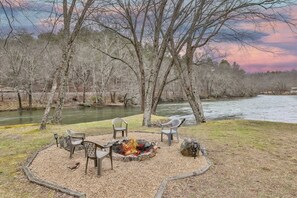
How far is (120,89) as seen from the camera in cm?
4631

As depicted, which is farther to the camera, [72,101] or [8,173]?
[72,101]

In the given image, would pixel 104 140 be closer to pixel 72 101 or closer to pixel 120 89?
pixel 72 101

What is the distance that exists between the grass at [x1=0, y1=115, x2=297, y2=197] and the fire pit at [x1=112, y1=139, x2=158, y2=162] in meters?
1.81

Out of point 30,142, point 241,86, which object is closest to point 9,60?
point 30,142

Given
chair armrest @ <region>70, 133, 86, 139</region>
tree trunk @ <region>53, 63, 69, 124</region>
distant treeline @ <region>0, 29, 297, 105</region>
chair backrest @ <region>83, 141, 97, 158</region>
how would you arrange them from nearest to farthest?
chair backrest @ <region>83, 141, 97, 158</region> < chair armrest @ <region>70, 133, 86, 139</region> < tree trunk @ <region>53, 63, 69, 124</region> < distant treeline @ <region>0, 29, 297, 105</region>

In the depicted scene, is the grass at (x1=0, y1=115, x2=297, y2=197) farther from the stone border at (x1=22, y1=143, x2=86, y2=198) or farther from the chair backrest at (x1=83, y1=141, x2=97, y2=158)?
the chair backrest at (x1=83, y1=141, x2=97, y2=158)

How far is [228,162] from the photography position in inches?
319

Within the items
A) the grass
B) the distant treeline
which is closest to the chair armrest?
the grass

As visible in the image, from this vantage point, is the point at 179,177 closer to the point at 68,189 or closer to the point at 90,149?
the point at 90,149

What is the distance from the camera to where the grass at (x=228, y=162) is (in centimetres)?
616

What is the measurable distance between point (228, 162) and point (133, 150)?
9.71ft

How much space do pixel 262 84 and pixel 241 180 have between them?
3500 inches

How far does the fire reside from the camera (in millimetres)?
8375

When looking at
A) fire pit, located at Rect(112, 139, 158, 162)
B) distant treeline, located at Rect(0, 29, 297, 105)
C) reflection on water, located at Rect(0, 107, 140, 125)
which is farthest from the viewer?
distant treeline, located at Rect(0, 29, 297, 105)
